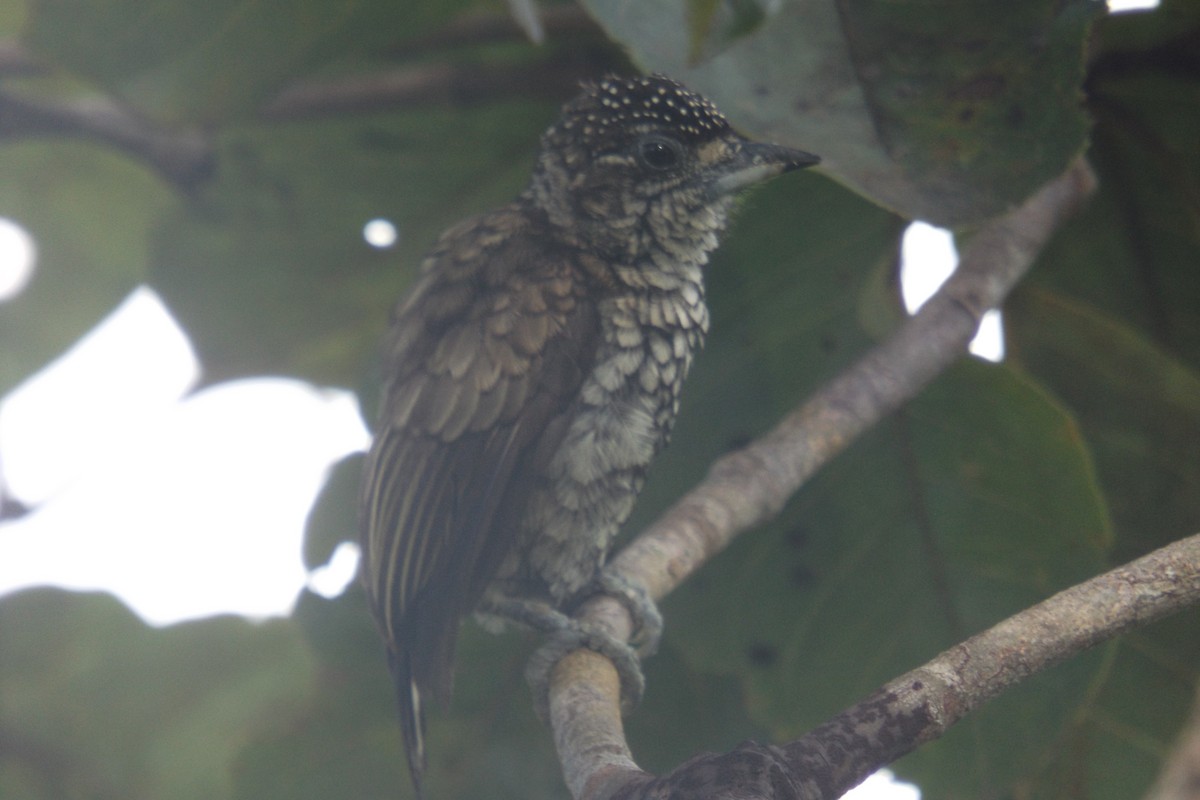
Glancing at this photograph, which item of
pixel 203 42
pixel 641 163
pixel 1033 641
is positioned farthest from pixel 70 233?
pixel 1033 641

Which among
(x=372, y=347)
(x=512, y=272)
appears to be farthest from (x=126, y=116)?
(x=512, y=272)

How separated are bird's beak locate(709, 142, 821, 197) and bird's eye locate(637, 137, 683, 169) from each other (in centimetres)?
12

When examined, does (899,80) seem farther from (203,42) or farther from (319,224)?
(319,224)

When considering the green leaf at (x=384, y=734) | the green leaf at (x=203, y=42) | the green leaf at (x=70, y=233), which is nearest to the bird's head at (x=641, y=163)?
the green leaf at (x=203, y=42)

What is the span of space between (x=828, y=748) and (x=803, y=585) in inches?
59.6

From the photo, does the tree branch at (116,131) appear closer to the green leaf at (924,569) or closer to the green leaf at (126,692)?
the green leaf at (126,692)

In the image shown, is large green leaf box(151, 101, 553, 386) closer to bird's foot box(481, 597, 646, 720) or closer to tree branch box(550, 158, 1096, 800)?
bird's foot box(481, 597, 646, 720)

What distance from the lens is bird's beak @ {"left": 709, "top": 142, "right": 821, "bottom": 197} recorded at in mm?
2719

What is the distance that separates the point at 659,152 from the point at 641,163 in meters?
0.05

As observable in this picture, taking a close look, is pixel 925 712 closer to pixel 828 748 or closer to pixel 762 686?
pixel 828 748

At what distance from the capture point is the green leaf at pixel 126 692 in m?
3.11

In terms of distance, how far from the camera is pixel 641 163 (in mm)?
2994

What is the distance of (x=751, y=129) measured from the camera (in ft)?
6.37

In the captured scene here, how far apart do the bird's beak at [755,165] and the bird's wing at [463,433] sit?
380mm
